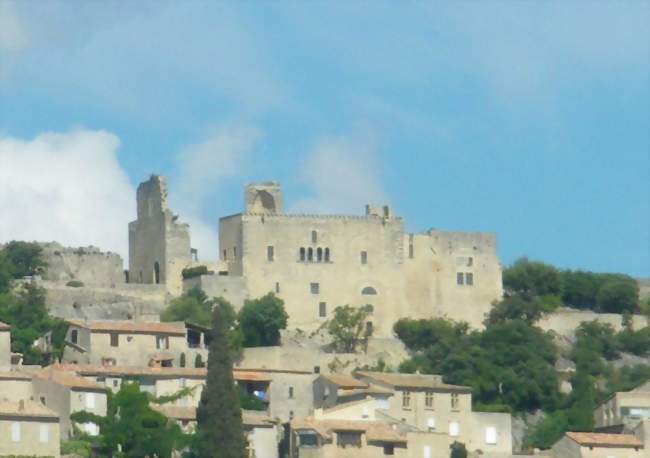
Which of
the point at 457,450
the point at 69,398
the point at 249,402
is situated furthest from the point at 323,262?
the point at 69,398

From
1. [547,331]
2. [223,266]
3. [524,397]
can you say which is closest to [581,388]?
[524,397]

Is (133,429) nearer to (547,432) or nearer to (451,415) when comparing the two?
(451,415)

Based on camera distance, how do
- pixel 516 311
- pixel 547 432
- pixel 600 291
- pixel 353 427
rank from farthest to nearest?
pixel 600 291, pixel 516 311, pixel 547 432, pixel 353 427

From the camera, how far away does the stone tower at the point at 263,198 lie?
10138 centimetres

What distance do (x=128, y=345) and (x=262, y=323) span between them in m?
8.33

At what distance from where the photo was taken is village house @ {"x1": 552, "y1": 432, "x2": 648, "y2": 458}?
83.6 meters

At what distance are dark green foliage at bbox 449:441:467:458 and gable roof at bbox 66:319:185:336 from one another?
10886 millimetres

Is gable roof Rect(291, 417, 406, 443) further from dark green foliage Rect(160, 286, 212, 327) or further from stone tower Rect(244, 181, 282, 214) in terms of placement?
stone tower Rect(244, 181, 282, 214)

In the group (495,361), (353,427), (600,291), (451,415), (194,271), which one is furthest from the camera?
(600,291)

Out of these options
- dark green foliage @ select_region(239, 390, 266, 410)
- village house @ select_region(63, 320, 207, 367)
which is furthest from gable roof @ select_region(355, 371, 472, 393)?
village house @ select_region(63, 320, 207, 367)

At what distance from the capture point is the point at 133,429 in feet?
261

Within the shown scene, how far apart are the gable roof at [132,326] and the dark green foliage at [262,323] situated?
4.78 m

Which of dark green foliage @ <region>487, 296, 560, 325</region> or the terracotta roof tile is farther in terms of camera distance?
dark green foliage @ <region>487, 296, 560, 325</region>

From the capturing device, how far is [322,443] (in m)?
81.1
